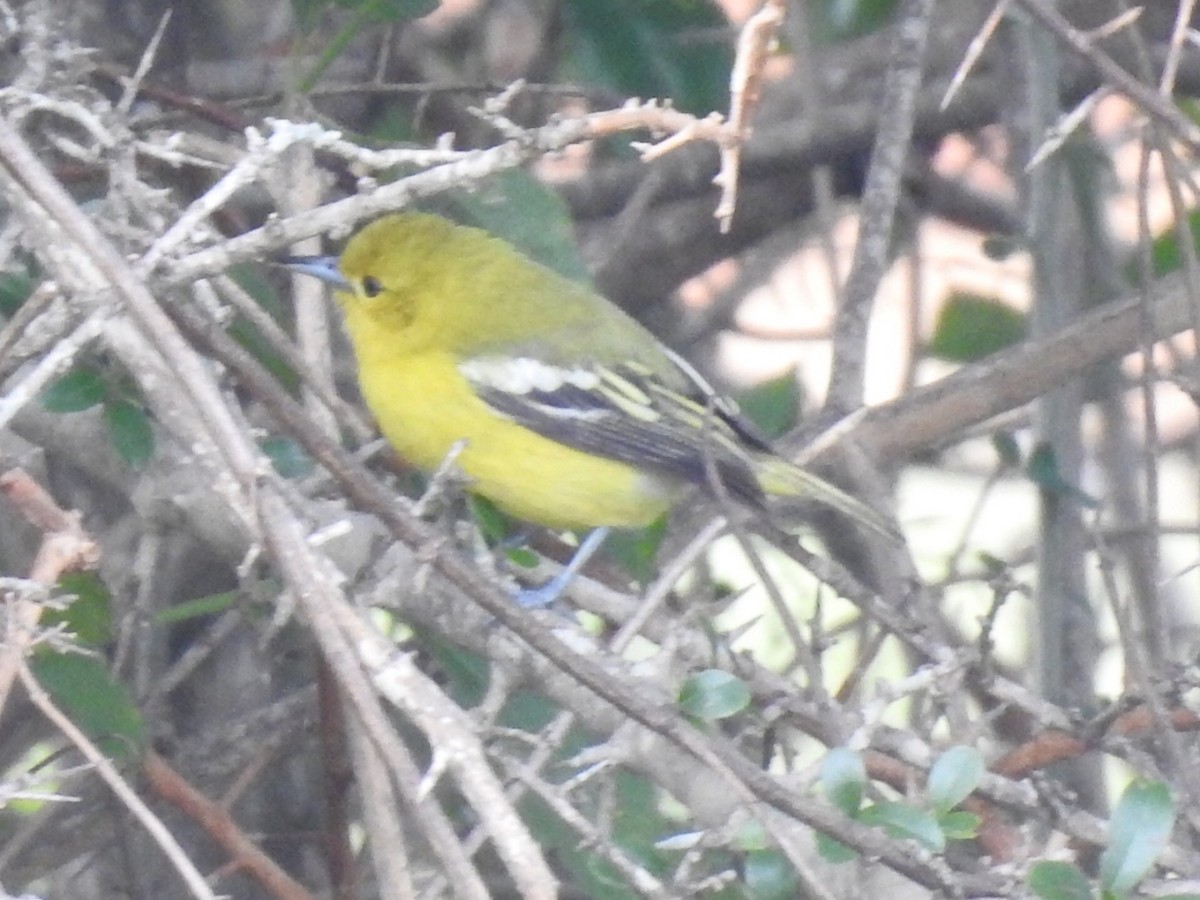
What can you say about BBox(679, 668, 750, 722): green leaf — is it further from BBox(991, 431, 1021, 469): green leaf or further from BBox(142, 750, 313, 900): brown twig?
BBox(991, 431, 1021, 469): green leaf

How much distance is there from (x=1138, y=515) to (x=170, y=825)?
2.25 m

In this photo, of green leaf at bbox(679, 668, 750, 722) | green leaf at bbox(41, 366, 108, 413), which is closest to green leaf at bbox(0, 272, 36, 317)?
green leaf at bbox(41, 366, 108, 413)

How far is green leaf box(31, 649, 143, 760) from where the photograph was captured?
8.17 ft

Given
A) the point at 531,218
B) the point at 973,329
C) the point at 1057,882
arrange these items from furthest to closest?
1. the point at 973,329
2. the point at 531,218
3. the point at 1057,882

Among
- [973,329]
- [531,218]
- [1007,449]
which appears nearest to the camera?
[531,218]

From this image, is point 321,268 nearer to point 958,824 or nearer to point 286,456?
point 286,456

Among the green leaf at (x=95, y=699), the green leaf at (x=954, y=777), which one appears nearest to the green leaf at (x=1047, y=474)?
the green leaf at (x=954, y=777)

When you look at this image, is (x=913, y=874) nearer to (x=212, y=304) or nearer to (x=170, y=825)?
(x=212, y=304)

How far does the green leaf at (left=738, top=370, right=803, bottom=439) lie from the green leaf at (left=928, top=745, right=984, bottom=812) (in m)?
1.89

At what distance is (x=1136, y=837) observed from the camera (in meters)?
1.95

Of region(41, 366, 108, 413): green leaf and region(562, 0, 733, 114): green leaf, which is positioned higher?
region(562, 0, 733, 114): green leaf

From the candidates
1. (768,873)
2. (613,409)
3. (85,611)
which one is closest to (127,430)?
(85,611)

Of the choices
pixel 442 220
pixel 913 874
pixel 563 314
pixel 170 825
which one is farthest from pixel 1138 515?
pixel 913 874

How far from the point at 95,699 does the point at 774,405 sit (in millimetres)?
1861
